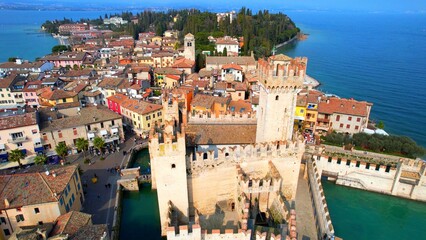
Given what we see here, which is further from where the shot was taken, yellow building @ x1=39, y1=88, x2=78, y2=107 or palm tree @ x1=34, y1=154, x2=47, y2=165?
yellow building @ x1=39, y1=88, x2=78, y2=107

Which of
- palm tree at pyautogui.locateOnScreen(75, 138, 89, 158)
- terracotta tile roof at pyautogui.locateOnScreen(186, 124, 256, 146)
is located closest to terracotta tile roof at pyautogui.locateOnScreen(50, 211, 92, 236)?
terracotta tile roof at pyautogui.locateOnScreen(186, 124, 256, 146)

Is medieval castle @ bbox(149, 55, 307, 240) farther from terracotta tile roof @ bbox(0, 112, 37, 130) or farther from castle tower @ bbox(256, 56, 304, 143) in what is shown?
terracotta tile roof @ bbox(0, 112, 37, 130)

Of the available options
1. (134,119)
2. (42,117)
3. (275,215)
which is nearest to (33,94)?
(42,117)

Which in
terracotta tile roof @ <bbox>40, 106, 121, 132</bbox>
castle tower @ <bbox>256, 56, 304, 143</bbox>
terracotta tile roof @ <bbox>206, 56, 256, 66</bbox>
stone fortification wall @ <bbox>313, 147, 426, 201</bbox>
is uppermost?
castle tower @ <bbox>256, 56, 304, 143</bbox>

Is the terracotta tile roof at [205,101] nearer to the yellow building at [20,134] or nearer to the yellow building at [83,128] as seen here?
the yellow building at [83,128]

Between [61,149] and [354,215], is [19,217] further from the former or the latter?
[354,215]

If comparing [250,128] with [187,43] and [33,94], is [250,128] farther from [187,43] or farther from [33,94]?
[187,43]
